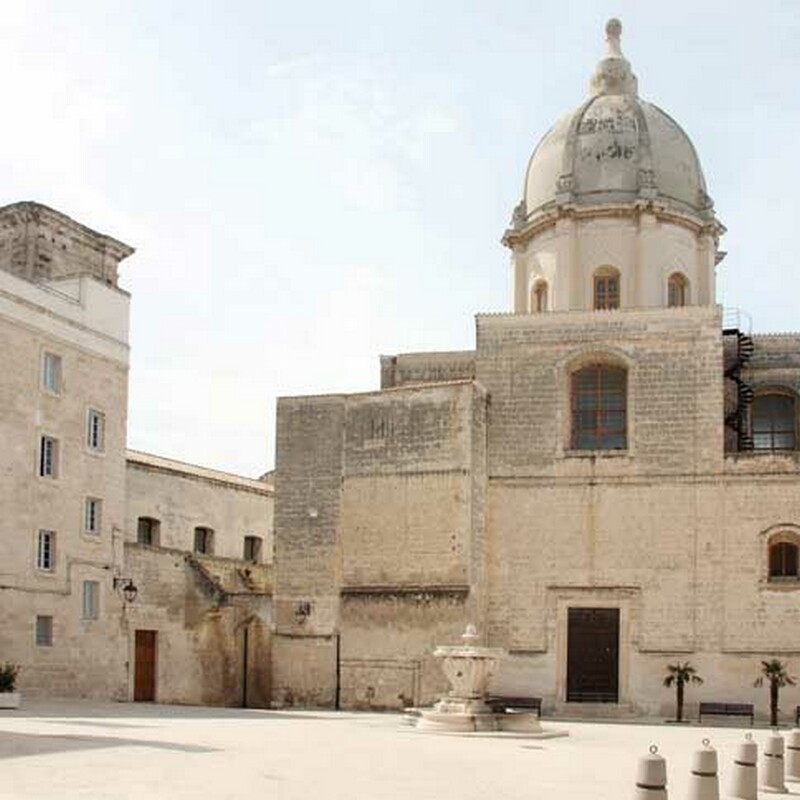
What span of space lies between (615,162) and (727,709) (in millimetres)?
13359

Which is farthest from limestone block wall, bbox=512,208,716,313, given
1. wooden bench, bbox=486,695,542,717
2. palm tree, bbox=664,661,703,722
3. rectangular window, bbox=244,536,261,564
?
rectangular window, bbox=244,536,261,564

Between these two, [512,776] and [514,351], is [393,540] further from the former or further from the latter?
[512,776]

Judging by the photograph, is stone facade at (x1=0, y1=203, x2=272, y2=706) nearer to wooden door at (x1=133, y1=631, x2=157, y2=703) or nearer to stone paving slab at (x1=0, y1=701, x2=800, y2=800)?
wooden door at (x1=133, y1=631, x2=157, y2=703)

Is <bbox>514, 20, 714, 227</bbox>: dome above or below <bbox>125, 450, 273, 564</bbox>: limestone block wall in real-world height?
above

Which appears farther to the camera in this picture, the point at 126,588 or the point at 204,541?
the point at 204,541

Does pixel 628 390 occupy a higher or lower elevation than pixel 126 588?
higher

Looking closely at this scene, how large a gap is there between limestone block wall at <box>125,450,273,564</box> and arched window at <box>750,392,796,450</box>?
1475 centimetres

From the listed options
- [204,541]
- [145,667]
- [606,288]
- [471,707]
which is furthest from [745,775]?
[204,541]

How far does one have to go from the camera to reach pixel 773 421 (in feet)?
112

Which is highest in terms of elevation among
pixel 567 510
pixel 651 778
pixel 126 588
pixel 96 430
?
pixel 96 430

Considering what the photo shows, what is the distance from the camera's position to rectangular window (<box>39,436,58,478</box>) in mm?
29141

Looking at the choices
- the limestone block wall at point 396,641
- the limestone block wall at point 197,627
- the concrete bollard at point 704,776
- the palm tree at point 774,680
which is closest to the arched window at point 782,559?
the palm tree at point 774,680

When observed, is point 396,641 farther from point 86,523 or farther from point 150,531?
point 150,531

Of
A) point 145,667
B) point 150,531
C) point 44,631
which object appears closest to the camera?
point 44,631
